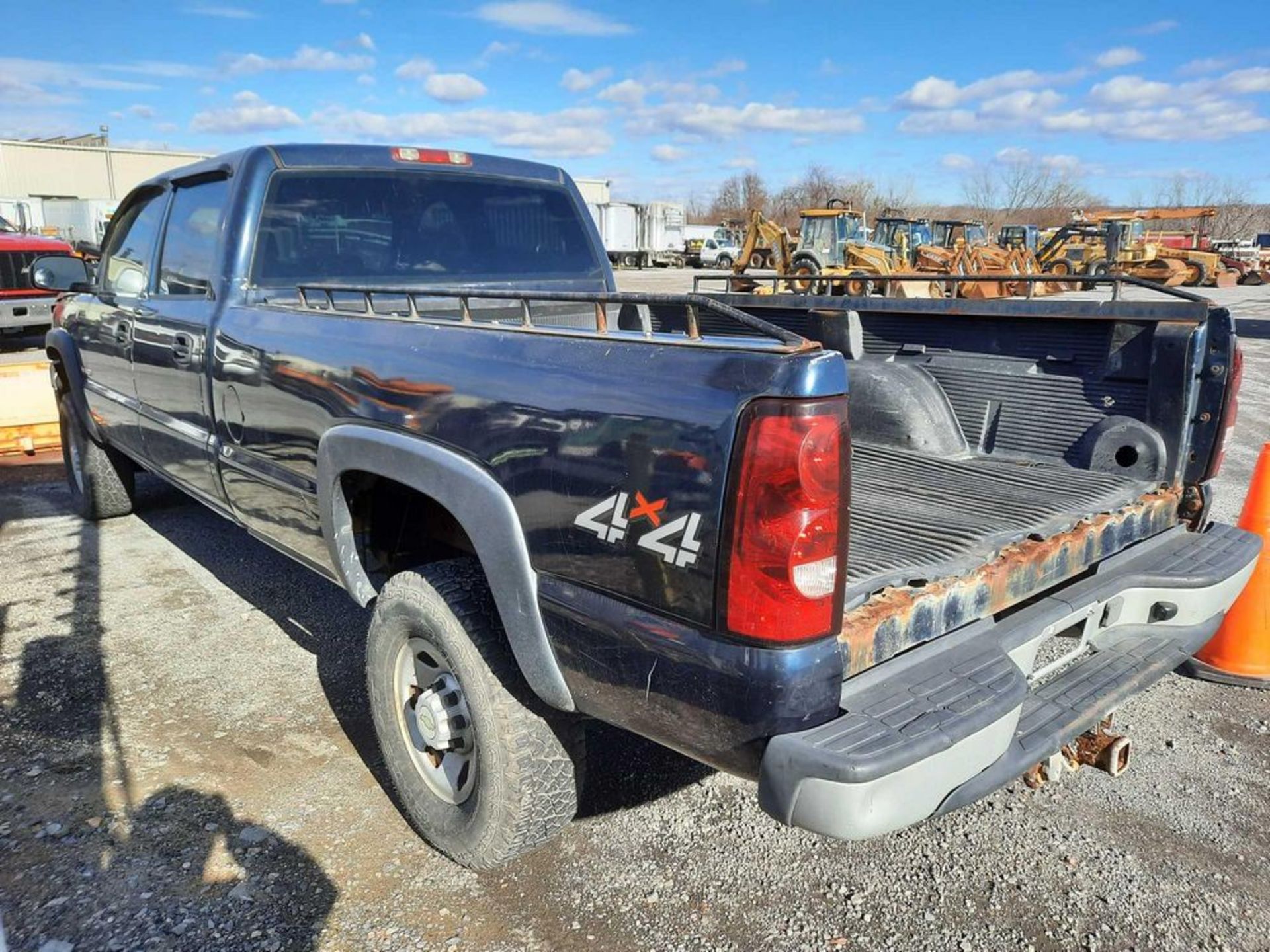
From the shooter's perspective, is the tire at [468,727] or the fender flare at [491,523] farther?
the tire at [468,727]

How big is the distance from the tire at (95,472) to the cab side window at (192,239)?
1.95m

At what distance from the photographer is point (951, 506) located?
2900 millimetres

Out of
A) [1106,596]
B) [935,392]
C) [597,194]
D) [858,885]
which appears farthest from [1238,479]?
[597,194]

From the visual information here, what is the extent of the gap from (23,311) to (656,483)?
47.1 ft

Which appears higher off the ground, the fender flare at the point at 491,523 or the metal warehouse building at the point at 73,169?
the metal warehouse building at the point at 73,169

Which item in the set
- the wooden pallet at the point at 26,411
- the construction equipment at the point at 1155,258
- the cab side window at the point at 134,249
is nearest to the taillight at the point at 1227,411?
the cab side window at the point at 134,249

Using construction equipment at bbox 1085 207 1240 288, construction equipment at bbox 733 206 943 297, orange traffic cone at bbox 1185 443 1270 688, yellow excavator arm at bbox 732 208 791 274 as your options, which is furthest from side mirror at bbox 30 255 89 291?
construction equipment at bbox 1085 207 1240 288

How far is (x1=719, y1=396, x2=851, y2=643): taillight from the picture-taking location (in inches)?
69.6

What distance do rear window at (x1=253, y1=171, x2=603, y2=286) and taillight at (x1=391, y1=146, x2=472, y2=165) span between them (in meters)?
0.06

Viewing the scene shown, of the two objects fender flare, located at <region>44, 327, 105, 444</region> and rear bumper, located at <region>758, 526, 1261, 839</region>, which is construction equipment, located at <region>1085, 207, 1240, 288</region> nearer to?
rear bumper, located at <region>758, 526, 1261, 839</region>

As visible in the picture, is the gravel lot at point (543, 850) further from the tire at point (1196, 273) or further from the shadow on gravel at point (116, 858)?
the tire at point (1196, 273)

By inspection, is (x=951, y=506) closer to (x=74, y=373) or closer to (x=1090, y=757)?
(x=1090, y=757)

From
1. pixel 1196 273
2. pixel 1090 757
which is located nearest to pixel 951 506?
pixel 1090 757

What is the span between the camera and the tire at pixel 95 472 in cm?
571
